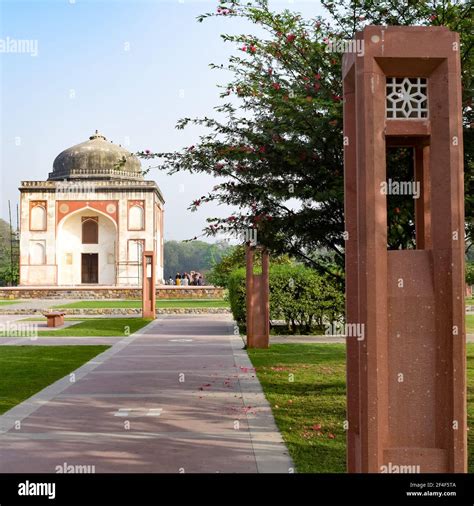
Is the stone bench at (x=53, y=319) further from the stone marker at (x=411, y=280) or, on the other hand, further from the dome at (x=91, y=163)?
the dome at (x=91, y=163)

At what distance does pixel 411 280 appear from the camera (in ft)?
12.6

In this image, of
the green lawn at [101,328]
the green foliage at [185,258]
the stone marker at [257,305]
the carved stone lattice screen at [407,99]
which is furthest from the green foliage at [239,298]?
the green foliage at [185,258]

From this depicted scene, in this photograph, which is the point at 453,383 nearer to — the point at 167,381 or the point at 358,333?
the point at 358,333

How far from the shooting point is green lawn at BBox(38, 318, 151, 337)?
15.8 m

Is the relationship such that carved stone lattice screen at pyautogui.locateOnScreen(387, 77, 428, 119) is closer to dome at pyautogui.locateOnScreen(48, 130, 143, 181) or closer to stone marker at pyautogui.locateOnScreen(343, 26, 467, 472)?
stone marker at pyautogui.locateOnScreen(343, 26, 467, 472)

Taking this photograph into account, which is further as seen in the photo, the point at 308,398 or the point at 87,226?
the point at 87,226

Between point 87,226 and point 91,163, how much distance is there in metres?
4.28

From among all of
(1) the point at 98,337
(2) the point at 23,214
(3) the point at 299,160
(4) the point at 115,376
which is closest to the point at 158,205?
(2) the point at 23,214

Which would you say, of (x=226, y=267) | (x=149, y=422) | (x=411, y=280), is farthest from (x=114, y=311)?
(x=411, y=280)

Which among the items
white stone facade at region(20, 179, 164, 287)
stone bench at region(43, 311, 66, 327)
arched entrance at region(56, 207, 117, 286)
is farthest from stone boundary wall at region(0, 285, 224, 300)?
stone bench at region(43, 311, 66, 327)

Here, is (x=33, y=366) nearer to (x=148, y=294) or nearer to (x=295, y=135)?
(x=295, y=135)

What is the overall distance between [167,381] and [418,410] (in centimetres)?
541

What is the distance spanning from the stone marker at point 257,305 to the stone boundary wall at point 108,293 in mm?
21362
